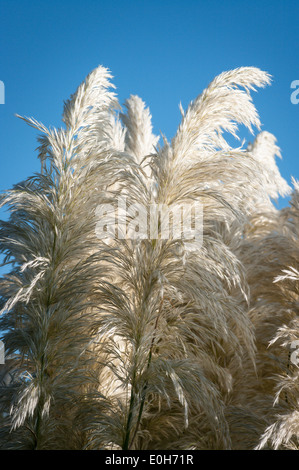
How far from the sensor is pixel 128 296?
4336 mm

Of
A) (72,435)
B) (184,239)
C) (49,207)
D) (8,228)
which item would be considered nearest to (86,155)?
(49,207)

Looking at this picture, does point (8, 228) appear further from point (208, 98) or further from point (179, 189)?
point (208, 98)

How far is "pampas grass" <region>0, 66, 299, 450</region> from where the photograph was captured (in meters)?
3.85

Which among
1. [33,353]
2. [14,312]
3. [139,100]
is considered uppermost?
[139,100]

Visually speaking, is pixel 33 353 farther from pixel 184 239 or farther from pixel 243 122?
pixel 243 122

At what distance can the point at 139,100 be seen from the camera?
6.98 metres

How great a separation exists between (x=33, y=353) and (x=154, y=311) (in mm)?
923

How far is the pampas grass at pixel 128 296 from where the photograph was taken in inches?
151

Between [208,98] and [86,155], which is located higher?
[208,98]

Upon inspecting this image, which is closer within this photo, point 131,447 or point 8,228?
point 131,447
